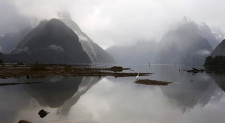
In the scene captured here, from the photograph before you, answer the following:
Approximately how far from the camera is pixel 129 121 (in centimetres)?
2286

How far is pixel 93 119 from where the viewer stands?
23375 mm

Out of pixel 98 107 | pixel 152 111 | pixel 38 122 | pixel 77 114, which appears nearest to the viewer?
pixel 38 122

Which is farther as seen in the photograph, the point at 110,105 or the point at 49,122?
the point at 110,105

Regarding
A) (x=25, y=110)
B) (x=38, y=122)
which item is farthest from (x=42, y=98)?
(x=38, y=122)

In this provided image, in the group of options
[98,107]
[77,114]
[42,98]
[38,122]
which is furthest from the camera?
[42,98]

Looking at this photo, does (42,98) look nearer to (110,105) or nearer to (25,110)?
(25,110)

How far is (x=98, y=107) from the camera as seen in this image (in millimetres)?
30156

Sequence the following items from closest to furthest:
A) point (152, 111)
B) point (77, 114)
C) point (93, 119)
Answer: point (93, 119) → point (77, 114) → point (152, 111)

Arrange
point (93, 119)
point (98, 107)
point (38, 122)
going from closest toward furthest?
point (38, 122) → point (93, 119) → point (98, 107)

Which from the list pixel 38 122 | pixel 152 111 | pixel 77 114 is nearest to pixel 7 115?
pixel 38 122

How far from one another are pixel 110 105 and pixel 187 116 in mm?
10657

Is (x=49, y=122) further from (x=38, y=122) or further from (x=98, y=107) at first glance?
(x=98, y=107)

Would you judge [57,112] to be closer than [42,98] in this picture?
Yes

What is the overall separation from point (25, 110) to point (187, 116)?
19183 mm
